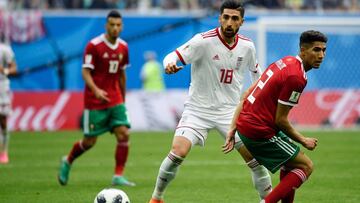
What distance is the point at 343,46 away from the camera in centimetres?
3209

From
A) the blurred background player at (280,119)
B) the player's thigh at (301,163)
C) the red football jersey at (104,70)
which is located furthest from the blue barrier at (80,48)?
the player's thigh at (301,163)

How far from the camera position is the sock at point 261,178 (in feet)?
33.0

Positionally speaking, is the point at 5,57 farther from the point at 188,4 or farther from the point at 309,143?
the point at 188,4

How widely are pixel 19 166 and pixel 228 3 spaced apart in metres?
7.57

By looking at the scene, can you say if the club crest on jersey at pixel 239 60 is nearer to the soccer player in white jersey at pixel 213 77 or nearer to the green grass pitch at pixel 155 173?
the soccer player in white jersey at pixel 213 77

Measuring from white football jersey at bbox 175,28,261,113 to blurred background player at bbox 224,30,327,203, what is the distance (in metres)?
1.04

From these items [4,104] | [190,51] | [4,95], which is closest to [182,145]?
[190,51]

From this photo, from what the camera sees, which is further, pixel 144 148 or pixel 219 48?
pixel 144 148

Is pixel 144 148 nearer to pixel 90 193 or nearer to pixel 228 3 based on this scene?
pixel 90 193

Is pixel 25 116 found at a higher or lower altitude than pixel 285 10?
lower

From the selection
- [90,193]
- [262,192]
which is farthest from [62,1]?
[262,192]

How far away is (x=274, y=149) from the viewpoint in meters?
9.26

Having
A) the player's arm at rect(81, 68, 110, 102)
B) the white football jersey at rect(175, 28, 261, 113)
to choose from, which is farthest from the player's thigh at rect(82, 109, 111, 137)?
the white football jersey at rect(175, 28, 261, 113)

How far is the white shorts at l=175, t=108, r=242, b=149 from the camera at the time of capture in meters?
10.3
